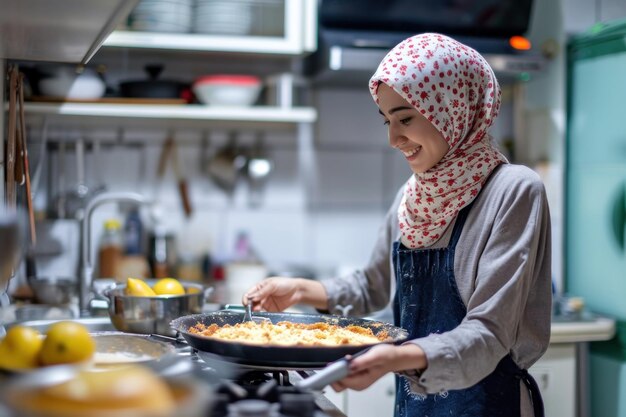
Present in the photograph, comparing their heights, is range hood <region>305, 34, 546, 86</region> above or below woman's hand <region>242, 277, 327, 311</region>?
above

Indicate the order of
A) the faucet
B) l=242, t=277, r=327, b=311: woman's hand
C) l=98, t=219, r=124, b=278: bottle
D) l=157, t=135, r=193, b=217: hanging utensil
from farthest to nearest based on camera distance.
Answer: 1. l=157, t=135, r=193, b=217: hanging utensil
2. l=98, t=219, r=124, b=278: bottle
3. the faucet
4. l=242, t=277, r=327, b=311: woman's hand

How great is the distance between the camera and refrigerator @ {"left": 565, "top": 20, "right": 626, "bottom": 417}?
258cm

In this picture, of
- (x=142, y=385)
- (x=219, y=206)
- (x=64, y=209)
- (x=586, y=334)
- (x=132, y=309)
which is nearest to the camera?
(x=142, y=385)

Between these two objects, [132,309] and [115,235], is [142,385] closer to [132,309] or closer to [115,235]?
[132,309]

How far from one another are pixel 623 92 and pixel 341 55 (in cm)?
99

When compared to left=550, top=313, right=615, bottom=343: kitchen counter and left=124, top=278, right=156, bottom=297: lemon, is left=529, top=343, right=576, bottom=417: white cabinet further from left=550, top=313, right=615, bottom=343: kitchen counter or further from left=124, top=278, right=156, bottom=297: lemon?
left=124, top=278, right=156, bottom=297: lemon

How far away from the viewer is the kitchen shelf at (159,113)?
250 cm

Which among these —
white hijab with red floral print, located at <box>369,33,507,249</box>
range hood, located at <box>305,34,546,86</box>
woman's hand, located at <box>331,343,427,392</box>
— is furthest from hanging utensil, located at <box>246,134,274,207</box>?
woman's hand, located at <box>331,343,427,392</box>

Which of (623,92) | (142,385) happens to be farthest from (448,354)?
(623,92)

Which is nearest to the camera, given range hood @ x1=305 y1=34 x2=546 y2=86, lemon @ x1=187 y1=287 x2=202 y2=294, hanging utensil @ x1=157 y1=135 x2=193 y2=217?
lemon @ x1=187 y1=287 x2=202 y2=294

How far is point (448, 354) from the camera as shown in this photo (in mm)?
1223

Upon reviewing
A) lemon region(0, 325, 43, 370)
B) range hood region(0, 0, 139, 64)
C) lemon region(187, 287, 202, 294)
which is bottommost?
lemon region(187, 287, 202, 294)

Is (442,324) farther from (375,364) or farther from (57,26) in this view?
(57,26)

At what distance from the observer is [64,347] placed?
971 millimetres
